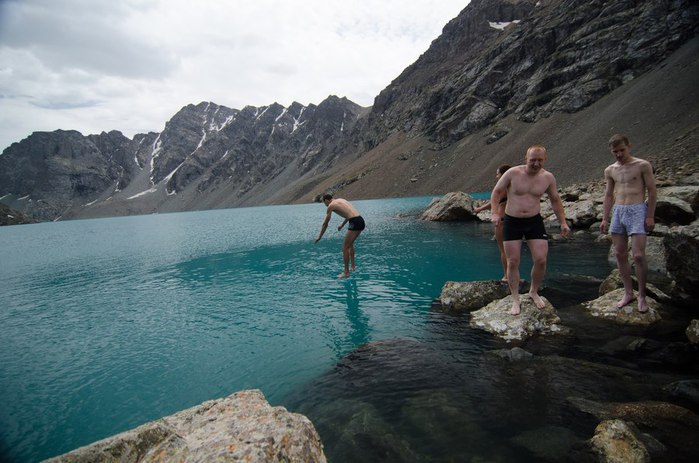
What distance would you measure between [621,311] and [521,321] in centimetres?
229

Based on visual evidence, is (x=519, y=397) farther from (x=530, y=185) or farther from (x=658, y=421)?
(x=530, y=185)

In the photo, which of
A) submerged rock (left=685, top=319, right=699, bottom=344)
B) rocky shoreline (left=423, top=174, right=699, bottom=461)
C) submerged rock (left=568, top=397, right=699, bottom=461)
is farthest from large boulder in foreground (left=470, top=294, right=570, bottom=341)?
submerged rock (left=568, top=397, right=699, bottom=461)

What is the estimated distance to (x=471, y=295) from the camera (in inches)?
403

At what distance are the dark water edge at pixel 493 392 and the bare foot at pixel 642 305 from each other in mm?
388

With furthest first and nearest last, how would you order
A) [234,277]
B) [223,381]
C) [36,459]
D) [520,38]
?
[520,38], [234,277], [223,381], [36,459]

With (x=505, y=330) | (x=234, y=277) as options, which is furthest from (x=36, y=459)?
(x=234, y=277)

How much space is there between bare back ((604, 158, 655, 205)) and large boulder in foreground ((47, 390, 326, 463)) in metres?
7.77

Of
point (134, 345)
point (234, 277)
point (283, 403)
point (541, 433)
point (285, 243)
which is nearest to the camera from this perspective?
point (541, 433)

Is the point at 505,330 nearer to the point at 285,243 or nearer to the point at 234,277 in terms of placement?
the point at 234,277

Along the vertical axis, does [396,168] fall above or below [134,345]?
above

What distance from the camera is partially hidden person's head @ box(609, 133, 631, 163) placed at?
24.2 ft

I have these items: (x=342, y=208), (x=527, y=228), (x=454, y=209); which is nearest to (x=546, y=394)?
(x=527, y=228)

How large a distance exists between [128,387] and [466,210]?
32431 millimetres

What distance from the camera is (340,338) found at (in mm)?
9211
